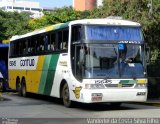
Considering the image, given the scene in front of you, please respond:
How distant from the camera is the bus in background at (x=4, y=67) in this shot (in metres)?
31.3

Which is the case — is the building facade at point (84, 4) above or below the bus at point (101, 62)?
above

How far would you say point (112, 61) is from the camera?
1714cm

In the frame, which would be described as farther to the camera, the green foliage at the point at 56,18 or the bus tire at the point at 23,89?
the green foliage at the point at 56,18

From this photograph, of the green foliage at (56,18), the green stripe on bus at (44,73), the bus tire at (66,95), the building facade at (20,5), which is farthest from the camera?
the building facade at (20,5)

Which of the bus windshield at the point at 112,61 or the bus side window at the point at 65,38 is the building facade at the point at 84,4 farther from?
the bus windshield at the point at 112,61

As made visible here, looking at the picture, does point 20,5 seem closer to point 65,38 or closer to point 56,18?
point 56,18

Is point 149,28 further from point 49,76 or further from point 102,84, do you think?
point 102,84

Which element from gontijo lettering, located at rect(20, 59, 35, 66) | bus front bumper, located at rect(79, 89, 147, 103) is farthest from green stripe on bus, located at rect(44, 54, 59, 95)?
bus front bumper, located at rect(79, 89, 147, 103)

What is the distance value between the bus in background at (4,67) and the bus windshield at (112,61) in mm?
15201

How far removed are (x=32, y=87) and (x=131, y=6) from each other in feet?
30.8

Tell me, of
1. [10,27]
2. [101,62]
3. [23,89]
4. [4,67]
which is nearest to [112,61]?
[101,62]

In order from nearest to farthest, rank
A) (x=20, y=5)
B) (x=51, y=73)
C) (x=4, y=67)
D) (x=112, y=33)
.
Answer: (x=112, y=33), (x=51, y=73), (x=4, y=67), (x=20, y=5)

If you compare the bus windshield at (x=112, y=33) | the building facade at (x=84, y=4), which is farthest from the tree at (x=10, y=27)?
the building facade at (x=84, y=4)

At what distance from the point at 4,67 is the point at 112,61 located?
1544cm
